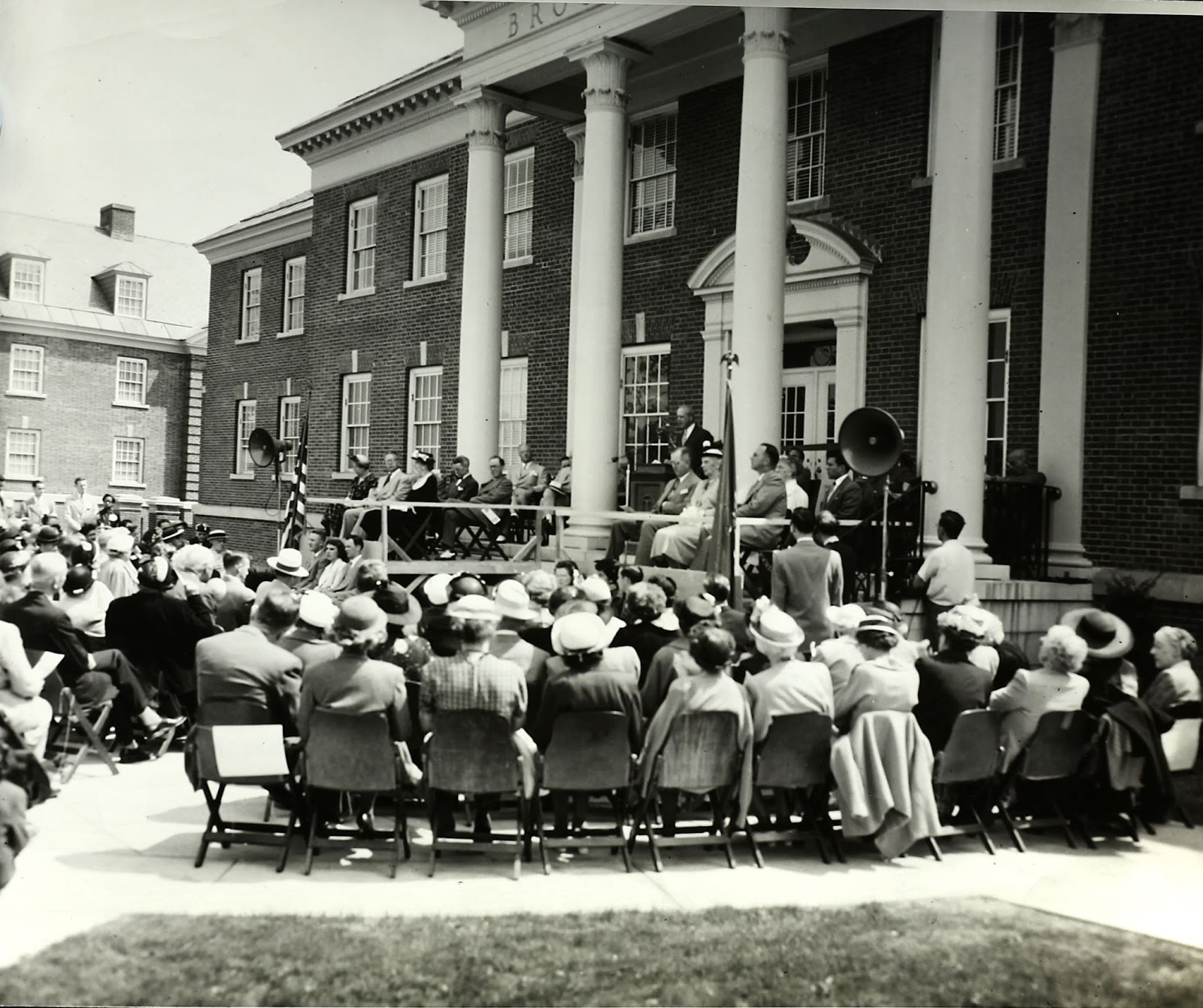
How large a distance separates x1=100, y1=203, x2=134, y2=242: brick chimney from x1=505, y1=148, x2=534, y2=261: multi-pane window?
10589 mm

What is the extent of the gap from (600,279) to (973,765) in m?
7.46

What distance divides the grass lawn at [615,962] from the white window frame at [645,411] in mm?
9749

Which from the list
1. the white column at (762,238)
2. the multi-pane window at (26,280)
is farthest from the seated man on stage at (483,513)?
the multi-pane window at (26,280)

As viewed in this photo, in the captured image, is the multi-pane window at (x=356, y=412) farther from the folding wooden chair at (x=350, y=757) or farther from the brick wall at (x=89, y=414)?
the folding wooden chair at (x=350, y=757)

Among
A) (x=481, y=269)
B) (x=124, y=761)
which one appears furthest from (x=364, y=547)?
(x=124, y=761)

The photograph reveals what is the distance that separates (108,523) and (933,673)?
6.08 m

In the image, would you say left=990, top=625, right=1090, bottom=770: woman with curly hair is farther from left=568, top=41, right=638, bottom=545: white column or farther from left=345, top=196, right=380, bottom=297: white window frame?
left=345, top=196, right=380, bottom=297: white window frame

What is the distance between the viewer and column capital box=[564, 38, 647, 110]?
12172 millimetres

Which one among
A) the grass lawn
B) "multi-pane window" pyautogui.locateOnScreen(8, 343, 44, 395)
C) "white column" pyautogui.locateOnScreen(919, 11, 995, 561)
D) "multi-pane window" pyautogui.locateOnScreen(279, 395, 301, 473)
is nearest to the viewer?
the grass lawn

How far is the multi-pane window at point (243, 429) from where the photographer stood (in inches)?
869

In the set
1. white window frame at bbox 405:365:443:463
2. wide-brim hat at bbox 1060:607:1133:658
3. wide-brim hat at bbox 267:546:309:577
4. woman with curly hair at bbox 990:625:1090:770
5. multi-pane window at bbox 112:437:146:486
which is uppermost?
white window frame at bbox 405:365:443:463

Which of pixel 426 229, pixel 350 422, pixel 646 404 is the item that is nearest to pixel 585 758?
pixel 646 404

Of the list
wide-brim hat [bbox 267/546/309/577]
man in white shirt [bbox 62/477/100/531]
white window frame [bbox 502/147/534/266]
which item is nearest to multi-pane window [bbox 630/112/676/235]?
white window frame [bbox 502/147/534/266]

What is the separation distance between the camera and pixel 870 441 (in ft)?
28.0
